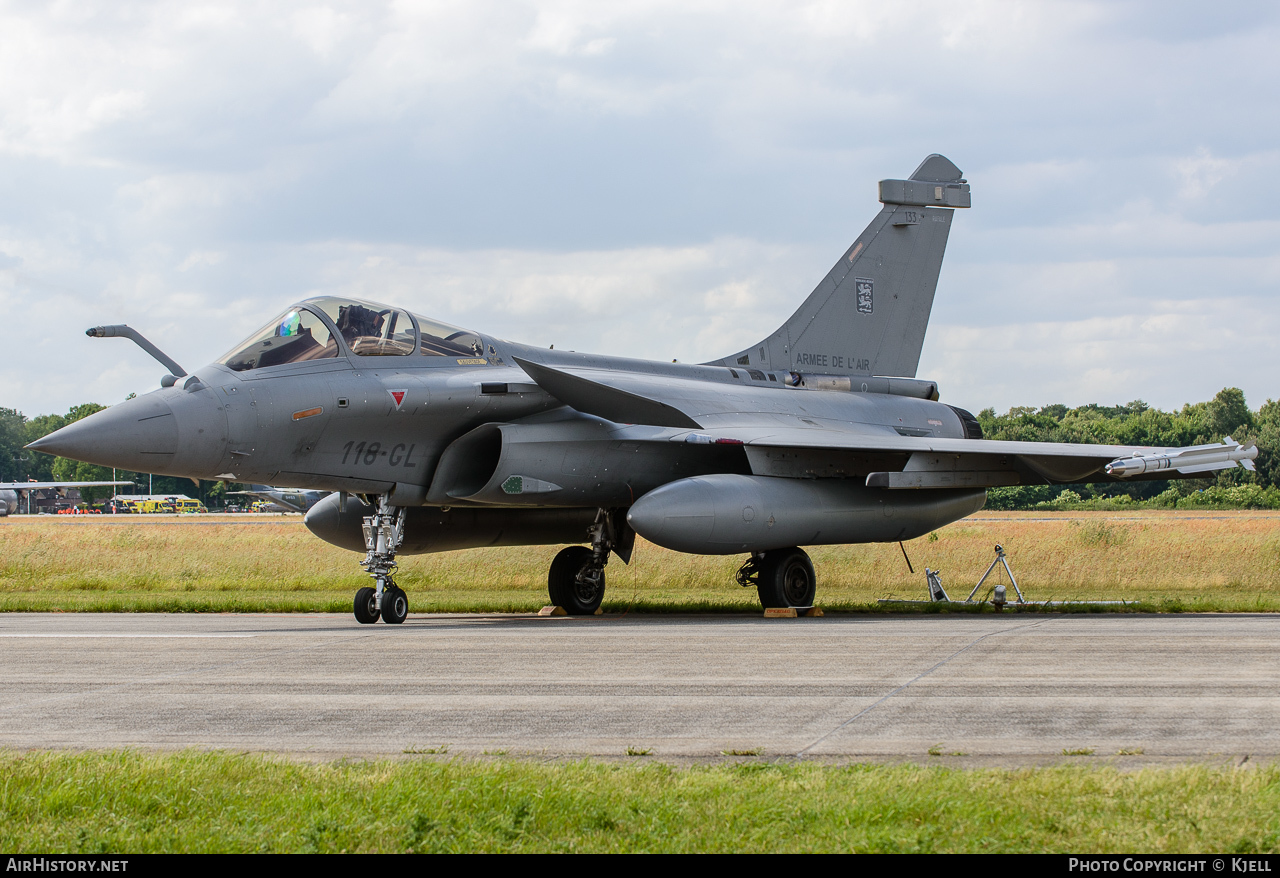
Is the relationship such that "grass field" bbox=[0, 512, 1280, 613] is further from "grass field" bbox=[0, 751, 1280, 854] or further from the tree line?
the tree line

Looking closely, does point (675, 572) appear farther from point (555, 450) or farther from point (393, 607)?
point (393, 607)

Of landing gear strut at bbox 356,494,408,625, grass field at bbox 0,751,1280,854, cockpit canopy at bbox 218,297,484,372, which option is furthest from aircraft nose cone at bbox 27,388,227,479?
grass field at bbox 0,751,1280,854

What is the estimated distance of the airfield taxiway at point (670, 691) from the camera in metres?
5.71

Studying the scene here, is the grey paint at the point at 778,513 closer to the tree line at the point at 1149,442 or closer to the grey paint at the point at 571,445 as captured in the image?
the grey paint at the point at 571,445

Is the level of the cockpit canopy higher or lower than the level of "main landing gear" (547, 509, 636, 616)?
higher

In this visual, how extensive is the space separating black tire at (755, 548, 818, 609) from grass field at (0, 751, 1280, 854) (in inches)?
404

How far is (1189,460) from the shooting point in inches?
575

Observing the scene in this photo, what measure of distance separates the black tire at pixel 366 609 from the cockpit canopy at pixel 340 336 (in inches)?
103

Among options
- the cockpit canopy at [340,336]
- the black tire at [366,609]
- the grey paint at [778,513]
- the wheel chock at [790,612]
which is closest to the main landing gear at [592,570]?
the wheel chock at [790,612]

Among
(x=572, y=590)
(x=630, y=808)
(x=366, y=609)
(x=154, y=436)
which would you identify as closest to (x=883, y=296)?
(x=572, y=590)

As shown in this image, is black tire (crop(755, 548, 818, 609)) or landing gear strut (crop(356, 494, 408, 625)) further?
black tire (crop(755, 548, 818, 609))

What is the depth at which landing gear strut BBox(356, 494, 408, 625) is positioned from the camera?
12.9 metres

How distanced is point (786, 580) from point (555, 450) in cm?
345

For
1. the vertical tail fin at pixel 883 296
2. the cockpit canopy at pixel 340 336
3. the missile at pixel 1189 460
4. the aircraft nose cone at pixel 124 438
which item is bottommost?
the missile at pixel 1189 460
